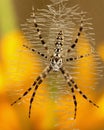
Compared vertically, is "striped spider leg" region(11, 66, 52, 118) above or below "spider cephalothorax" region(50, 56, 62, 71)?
below

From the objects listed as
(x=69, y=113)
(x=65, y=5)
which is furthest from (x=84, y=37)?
(x=69, y=113)

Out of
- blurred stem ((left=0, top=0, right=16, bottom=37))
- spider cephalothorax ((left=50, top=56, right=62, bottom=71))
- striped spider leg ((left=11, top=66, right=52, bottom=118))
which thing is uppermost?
blurred stem ((left=0, top=0, right=16, bottom=37))

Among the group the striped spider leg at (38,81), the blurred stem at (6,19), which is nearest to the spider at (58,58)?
the striped spider leg at (38,81)

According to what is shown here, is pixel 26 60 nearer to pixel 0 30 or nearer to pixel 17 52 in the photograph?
pixel 17 52

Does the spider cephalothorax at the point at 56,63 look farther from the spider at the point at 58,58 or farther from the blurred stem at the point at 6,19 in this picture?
the blurred stem at the point at 6,19

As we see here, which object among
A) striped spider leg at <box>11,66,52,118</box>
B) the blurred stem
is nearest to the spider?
striped spider leg at <box>11,66,52,118</box>

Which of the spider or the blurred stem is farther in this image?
the blurred stem

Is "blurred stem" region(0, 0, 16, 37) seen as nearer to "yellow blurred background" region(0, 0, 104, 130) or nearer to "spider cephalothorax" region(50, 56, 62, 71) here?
"yellow blurred background" region(0, 0, 104, 130)

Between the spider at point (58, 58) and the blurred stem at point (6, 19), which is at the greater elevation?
the blurred stem at point (6, 19)
